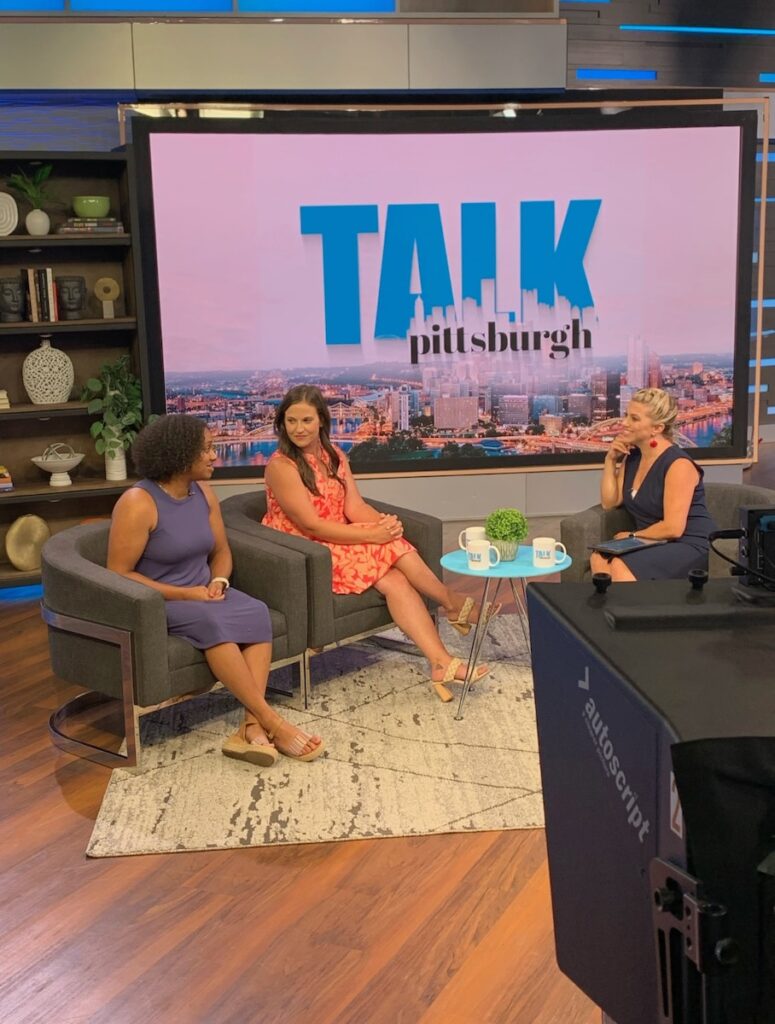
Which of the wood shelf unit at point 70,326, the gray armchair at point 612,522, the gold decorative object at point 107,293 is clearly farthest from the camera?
the gold decorative object at point 107,293

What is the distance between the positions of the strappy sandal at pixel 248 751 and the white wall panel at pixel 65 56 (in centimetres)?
391

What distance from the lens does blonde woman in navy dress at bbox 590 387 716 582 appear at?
185 inches

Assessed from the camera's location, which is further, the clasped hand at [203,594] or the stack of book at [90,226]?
the stack of book at [90,226]

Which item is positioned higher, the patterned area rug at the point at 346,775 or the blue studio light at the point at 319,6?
the blue studio light at the point at 319,6

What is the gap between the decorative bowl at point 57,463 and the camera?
242 inches

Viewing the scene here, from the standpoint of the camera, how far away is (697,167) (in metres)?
6.71

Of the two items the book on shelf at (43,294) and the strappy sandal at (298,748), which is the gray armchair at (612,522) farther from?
the book on shelf at (43,294)

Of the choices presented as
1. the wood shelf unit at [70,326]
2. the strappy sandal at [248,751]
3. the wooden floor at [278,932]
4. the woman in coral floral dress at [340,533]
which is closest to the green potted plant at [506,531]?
the woman in coral floral dress at [340,533]

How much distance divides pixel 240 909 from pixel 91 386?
3.68 m

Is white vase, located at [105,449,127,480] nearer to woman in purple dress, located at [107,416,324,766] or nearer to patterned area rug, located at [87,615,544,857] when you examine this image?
patterned area rug, located at [87,615,544,857]

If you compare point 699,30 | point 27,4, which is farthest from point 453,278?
point 699,30

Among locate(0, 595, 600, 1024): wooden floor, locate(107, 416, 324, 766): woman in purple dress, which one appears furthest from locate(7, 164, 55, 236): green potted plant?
locate(0, 595, 600, 1024): wooden floor

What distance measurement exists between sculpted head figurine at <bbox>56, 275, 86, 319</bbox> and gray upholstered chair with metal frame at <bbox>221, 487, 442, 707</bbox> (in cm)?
176

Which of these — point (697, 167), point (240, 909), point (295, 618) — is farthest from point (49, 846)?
point (697, 167)
